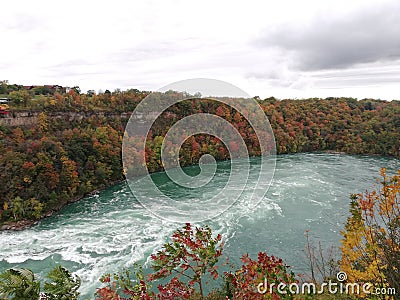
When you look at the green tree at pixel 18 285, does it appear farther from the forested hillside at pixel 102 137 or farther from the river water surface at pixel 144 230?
the forested hillside at pixel 102 137

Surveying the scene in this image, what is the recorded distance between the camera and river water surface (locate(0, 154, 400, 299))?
10.8 m

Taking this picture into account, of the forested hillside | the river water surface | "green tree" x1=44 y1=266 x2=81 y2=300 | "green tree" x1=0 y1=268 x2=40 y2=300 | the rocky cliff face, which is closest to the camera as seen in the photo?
"green tree" x1=0 y1=268 x2=40 y2=300

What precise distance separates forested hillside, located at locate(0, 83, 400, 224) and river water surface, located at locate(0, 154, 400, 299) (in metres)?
1.70

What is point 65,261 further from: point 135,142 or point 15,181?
point 135,142

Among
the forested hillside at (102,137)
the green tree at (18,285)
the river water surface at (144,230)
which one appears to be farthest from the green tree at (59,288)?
the forested hillside at (102,137)

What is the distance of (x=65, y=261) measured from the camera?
10.8 meters

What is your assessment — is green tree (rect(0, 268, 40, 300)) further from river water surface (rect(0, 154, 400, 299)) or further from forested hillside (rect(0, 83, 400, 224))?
forested hillside (rect(0, 83, 400, 224))

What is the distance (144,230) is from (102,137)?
1275 centimetres

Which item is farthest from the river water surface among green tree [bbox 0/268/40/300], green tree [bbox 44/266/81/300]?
green tree [bbox 0/268/40/300]

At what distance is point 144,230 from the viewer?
13.2m

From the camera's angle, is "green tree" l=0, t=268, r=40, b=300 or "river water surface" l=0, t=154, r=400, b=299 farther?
"river water surface" l=0, t=154, r=400, b=299

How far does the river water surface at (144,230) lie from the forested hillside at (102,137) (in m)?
1.70

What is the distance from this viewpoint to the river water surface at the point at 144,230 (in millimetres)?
10812

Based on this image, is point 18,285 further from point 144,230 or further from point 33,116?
point 33,116
